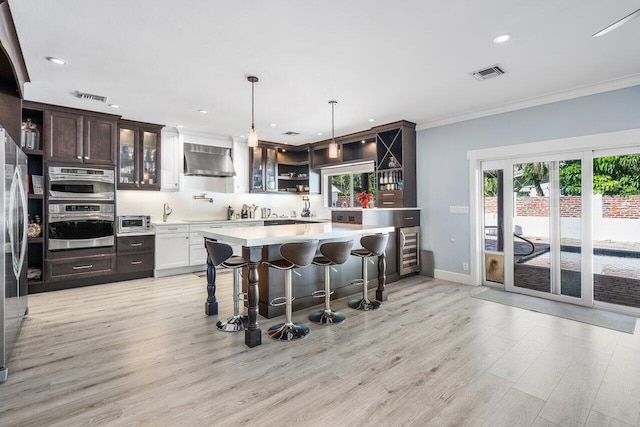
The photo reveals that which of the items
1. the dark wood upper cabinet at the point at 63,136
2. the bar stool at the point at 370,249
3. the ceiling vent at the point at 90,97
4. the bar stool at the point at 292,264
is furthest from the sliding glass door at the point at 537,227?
the dark wood upper cabinet at the point at 63,136

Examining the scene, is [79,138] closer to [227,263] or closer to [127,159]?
[127,159]

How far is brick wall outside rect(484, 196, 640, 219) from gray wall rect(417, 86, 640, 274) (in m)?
0.60

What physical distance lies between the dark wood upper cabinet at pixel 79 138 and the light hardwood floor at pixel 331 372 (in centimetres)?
234

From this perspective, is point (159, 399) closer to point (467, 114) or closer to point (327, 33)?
point (327, 33)

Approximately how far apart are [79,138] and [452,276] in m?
6.14

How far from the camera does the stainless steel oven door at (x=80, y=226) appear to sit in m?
4.51

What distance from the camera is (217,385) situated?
7.14 feet

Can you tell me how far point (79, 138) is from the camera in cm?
471

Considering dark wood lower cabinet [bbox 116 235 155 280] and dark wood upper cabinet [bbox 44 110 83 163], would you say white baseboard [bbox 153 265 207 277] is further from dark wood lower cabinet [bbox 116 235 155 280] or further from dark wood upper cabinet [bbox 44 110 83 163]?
dark wood upper cabinet [bbox 44 110 83 163]

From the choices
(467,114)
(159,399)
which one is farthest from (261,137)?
(159,399)

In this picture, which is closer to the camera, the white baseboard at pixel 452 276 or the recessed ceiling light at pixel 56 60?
the recessed ceiling light at pixel 56 60

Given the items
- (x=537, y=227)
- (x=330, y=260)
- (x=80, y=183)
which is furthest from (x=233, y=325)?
(x=537, y=227)

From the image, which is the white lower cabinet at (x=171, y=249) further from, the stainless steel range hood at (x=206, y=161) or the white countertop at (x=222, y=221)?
the stainless steel range hood at (x=206, y=161)

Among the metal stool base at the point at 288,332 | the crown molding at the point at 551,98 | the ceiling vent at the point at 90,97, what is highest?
the ceiling vent at the point at 90,97
